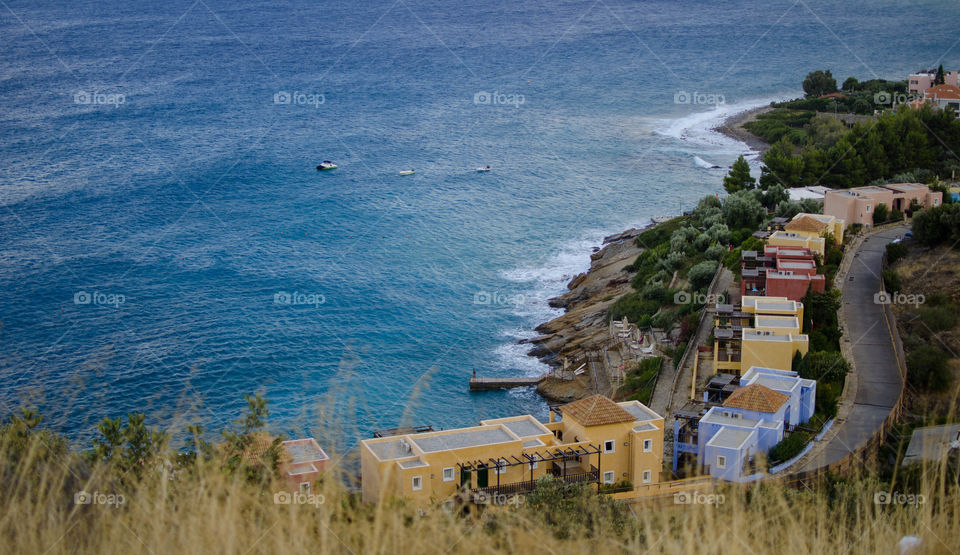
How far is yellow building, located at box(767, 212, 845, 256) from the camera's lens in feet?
102

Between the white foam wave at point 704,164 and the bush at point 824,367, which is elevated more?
the white foam wave at point 704,164

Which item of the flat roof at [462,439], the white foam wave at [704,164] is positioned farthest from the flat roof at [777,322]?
the white foam wave at [704,164]

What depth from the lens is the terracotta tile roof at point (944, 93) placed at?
52.8 m

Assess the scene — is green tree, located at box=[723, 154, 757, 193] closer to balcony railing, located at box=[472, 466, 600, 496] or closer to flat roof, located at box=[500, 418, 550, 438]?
flat roof, located at box=[500, 418, 550, 438]

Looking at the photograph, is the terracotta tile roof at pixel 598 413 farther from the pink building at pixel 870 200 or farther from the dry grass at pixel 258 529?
the pink building at pixel 870 200

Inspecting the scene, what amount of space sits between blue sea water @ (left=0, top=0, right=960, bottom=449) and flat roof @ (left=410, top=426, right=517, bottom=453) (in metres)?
1.52

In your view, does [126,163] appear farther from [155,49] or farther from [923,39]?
[923,39]

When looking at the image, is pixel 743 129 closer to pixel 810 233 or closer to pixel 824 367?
pixel 810 233

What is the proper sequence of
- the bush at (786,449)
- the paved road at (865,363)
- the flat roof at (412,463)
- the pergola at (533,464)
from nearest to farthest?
the flat roof at (412,463) → the pergola at (533,464) → the bush at (786,449) → the paved road at (865,363)

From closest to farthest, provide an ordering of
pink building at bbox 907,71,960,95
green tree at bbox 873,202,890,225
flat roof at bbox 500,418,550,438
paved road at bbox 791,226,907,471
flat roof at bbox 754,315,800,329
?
paved road at bbox 791,226,907,471
flat roof at bbox 500,418,550,438
flat roof at bbox 754,315,800,329
green tree at bbox 873,202,890,225
pink building at bbox 907,71,960,95

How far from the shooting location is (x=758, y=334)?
80.9 ft

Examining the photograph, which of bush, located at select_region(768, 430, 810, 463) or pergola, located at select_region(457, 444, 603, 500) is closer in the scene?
pergola, located at select_region(457, 444, 603, 500)

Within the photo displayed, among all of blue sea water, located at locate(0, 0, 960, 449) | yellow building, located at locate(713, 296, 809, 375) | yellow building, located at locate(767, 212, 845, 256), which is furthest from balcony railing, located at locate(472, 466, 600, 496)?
yellow building, located at locate(767, 212, 845, 256)

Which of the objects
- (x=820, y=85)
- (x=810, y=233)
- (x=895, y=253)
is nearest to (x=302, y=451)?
(x=810, y=233)
